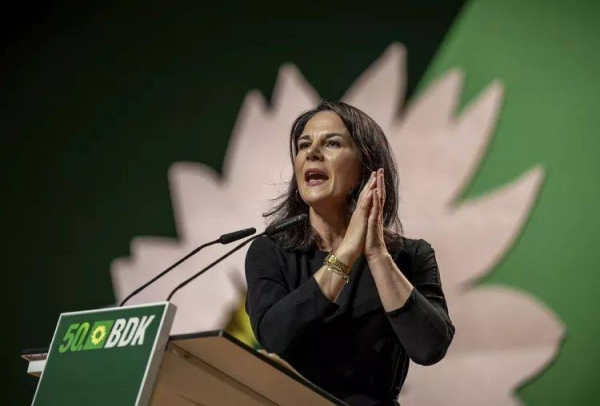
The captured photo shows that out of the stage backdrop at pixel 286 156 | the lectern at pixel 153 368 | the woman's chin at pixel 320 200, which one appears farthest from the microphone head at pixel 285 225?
the stage backdrop at pixel 286 156

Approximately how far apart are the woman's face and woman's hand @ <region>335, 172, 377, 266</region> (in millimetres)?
195

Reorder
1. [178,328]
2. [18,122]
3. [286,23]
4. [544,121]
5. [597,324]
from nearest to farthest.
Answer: [597,324] < [544,121] < [178,328] < [286,23] < [18,122]

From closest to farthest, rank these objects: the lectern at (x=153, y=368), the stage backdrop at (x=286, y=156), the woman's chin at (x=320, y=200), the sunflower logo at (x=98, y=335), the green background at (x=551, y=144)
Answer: the lectern at (x=153, y=368) < the sunflower logo at (x=98, y=335) < the woman's chin at (x=320, y=200) < the green background at (x=551, y=144) < the stage backdrop at (x=286, y=156)

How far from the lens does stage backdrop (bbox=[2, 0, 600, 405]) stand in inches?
115

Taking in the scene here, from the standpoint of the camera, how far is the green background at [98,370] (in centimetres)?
141

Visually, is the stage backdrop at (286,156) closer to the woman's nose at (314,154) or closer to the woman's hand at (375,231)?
the woman's nose at (314,154)

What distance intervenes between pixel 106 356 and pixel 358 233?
2.09 feet

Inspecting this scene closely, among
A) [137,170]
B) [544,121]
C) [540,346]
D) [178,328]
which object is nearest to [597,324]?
[540,346]

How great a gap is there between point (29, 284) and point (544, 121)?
7.16ft

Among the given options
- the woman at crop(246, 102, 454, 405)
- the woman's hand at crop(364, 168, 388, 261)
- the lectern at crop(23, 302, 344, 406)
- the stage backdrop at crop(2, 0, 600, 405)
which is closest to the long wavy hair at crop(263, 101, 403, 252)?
the woman at crop(246, 102, 454, 405)

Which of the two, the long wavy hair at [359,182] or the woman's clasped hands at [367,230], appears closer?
the woman's clasped hands at [367,230]

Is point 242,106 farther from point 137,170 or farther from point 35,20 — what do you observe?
point 35,20

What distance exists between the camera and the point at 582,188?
2938 millimetres

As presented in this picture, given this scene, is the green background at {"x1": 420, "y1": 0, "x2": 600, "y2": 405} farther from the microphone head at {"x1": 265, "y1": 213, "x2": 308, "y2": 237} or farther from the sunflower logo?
the sunflower logo
